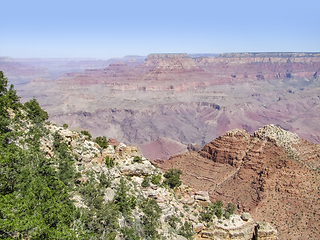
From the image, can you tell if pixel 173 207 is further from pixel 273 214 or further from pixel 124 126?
pixel 124 126

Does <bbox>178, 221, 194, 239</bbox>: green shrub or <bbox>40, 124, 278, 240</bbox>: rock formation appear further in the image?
<bbox>40, 124, 278, 240</bbox>: rock formation

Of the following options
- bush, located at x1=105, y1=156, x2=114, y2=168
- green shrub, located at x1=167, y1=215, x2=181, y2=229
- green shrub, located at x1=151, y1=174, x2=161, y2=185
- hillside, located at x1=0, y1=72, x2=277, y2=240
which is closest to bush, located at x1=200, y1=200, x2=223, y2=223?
hillside, located at x1=0, y1=72, x2=277, y2=240

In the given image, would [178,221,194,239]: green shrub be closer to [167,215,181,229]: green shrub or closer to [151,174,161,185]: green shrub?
[167,215,181,229]: green shrub

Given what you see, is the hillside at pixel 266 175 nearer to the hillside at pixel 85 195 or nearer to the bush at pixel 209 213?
the bush at pixel 209 213

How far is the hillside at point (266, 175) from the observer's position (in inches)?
1720

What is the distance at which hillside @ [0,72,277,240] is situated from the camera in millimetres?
13805

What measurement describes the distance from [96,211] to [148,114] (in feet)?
569

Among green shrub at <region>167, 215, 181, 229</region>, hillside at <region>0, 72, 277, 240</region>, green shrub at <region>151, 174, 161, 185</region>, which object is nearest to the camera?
hillside at <region>0, 72, 277, 240</region>

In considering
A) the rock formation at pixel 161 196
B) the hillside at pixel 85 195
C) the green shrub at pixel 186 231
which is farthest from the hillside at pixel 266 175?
the green shrub at pixel 186 231

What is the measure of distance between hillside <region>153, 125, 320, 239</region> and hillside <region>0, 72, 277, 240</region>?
15.5 m

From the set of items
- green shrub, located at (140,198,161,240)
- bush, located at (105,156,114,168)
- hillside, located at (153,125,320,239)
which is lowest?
hillside, located at (153,125,320,239)

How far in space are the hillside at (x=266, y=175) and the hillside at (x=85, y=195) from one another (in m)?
15.5

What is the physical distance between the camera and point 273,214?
4497cm

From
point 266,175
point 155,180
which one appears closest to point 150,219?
point 155,180
